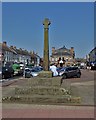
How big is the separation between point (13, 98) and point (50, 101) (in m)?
1.62

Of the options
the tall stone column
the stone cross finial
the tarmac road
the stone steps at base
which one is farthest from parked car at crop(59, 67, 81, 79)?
the tarmac road

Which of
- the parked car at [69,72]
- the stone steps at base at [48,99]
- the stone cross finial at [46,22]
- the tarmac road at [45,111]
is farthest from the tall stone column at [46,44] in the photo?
the parked car at [69,72]

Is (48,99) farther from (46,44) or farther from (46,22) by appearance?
(46,22)

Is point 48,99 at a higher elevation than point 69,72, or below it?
below

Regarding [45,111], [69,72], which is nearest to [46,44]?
[45,111]

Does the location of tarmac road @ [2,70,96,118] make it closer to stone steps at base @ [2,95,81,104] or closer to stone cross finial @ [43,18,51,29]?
stone steps at base @ [2,95,81,104]

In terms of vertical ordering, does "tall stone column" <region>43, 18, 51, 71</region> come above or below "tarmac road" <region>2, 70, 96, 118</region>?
above

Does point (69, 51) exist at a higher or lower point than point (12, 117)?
higher

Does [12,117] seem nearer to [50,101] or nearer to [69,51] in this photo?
[50,101]

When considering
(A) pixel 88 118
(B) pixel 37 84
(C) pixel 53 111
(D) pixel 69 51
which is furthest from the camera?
(D) pixel 69 51

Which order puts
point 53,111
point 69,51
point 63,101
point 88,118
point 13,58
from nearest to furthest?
1. point 88,118
2. point 53,111
3. point 63,101
4. point 13,58
5. point 69,51

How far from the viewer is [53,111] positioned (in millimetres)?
11336

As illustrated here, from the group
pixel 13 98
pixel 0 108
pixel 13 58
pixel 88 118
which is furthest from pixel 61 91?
pixel 13 58

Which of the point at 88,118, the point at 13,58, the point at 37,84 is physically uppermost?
the point at 13,58
